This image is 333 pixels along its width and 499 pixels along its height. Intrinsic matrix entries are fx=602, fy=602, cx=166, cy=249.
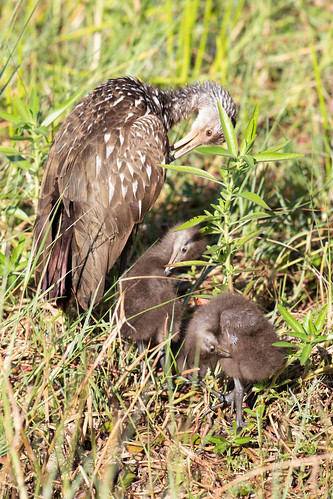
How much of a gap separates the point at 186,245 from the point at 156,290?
1.15ft

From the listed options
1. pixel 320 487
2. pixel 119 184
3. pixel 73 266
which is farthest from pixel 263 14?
pixel 320 487

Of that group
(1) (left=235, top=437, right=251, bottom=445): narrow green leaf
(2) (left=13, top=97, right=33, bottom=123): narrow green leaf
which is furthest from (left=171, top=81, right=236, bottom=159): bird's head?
(1) (left=235, top=437, right=251, bottom=445): narrow green leaf

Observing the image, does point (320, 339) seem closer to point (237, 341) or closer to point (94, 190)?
point (237, 341)

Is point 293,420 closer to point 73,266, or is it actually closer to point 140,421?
point 140,421

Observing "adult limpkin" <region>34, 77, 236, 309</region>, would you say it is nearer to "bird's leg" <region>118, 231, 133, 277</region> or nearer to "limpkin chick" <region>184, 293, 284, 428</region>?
"bird's leg" <region>118, 231, 133, 277</region>

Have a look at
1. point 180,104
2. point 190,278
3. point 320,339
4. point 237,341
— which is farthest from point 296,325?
point 180,104

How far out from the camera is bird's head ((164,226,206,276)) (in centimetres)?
358

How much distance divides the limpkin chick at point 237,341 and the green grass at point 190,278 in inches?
5.2

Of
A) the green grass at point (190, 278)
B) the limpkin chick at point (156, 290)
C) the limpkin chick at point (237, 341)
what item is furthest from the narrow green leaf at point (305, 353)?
the limpkin chick at point (156, 290)

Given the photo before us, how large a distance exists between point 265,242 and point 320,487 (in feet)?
5.94

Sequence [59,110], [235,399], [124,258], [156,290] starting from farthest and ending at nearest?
[124,258] → [59,110] → [156,290] → [235,399]

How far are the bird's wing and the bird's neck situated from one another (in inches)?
26.0

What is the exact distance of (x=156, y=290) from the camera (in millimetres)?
3418

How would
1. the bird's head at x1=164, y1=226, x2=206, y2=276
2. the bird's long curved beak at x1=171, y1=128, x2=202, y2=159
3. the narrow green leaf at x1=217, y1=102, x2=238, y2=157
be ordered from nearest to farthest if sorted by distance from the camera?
the narrow green leaf at x1=217, y1=102, x2=238, y2=157
the bird's head at x1=164, y1=226, x2=206, y2=276
the bird's long curved beak at x1=171, y1=128, x2=202, y2=159
